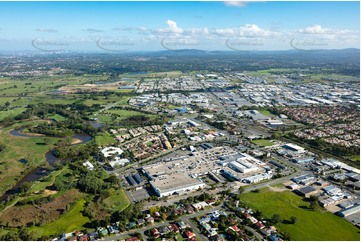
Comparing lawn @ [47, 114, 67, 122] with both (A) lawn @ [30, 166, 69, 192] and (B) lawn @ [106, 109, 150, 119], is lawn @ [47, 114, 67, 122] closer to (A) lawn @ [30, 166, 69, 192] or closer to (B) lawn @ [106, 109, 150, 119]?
(B) lawn @ [106, 109, 150, 119]

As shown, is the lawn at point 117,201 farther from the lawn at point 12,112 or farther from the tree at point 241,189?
the lawn at point 12,112

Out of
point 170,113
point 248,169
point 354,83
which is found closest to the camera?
point 248,169

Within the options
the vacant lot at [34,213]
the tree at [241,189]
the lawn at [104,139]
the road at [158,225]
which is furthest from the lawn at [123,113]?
the road at [158,225]

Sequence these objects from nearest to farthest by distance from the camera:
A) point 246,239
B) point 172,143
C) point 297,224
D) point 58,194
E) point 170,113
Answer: point 246,239, point 297,224, point 58,194, point 172,143, point 170,113

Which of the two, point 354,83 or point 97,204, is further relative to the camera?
point 354,83

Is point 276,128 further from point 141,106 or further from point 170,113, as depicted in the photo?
point 141,106

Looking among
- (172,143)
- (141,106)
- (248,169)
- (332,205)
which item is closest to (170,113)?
(141,106)

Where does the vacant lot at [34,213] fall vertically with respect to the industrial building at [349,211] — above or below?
below
